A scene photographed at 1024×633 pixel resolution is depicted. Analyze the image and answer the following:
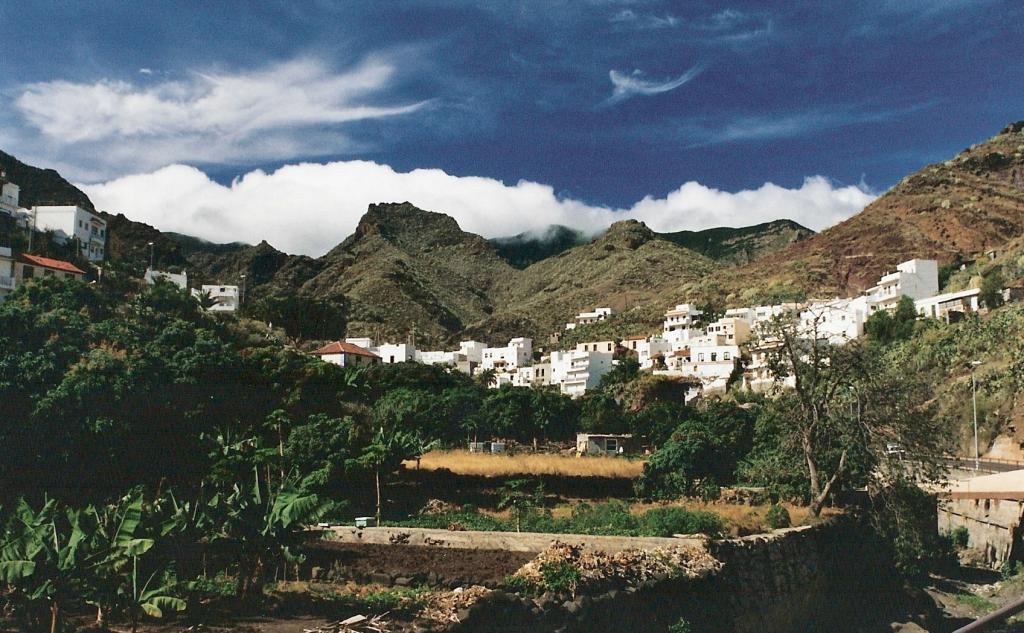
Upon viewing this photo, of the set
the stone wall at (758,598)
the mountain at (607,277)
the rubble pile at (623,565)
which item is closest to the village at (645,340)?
the mountain at (607,277)

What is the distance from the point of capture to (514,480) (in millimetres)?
27703

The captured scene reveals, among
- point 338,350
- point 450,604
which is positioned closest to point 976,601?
point 450,604

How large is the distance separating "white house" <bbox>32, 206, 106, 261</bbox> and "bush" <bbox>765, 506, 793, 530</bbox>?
48.9 m

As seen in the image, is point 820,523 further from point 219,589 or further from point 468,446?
point 468,446

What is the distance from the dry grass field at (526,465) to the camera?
30.1m

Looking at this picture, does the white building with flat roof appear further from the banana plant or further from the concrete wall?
the concrete wall

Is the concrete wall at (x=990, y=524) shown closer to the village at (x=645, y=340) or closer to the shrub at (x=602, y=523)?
the shrub at (x=602, y=523)

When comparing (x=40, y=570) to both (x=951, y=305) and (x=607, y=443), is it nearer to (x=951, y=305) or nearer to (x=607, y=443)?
(x=607, y=443)

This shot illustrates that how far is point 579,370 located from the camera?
232 ft

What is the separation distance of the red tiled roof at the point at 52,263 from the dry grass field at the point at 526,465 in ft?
78.8

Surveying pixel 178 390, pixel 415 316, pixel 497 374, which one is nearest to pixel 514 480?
pixel 178 390

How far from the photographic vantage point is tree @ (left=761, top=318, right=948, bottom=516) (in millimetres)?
22938

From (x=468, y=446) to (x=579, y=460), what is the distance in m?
10.4

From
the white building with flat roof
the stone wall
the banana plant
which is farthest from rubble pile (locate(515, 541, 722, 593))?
the white building with flat roof
